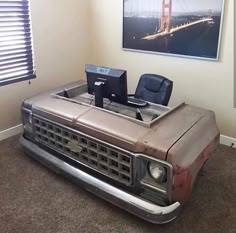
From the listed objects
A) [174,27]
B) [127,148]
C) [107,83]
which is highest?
[174,27]

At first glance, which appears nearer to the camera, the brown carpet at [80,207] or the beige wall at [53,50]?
the brown carpet at [80,207]

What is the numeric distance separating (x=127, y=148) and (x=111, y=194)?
371 mm

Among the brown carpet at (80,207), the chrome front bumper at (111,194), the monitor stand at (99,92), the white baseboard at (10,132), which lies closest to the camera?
the chrome front bumper at (111,194)

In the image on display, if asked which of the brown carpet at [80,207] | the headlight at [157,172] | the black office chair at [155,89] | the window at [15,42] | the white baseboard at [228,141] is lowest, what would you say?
the brown carpet at [80,207]

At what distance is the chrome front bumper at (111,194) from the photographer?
5.86 feet

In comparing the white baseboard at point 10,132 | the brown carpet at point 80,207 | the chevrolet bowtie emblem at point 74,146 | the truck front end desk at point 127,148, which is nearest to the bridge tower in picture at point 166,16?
the truck front end desk at point 127,148

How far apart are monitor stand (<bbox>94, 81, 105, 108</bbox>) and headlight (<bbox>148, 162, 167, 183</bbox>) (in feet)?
2.49

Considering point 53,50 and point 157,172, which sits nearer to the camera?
point 157,172

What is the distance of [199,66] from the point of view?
3.02 meters

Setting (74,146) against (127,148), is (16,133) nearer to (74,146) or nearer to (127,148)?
(74,146)

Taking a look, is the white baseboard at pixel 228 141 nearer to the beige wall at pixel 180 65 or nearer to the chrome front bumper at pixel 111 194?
the beige wall at pixel 180 65

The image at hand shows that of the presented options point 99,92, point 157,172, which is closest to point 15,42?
point 99,92

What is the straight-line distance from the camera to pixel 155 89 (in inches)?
106

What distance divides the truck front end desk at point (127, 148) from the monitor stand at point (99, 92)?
0.07 metres
